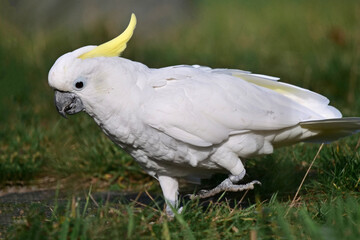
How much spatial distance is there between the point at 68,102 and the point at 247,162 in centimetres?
145

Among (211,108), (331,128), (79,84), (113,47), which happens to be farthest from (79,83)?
(331,128)

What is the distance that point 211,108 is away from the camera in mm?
2906

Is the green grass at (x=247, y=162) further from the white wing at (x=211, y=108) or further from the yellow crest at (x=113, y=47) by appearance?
the yellow crest at (x=113, y=47)

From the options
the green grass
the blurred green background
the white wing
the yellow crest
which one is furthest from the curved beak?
the blurred green background

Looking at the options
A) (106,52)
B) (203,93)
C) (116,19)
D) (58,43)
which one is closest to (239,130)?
(203,93)

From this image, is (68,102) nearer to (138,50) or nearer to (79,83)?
(79,83)

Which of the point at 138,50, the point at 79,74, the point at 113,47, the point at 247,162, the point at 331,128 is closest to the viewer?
the point at 79,74

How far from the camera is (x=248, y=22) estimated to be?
7348 millimetres

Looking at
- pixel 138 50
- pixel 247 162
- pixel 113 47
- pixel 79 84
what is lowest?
pixel 247 162

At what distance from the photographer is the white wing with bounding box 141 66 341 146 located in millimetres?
2850

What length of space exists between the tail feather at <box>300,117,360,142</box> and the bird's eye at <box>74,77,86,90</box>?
1.21 m

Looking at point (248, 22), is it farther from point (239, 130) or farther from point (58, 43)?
point (239, 130)

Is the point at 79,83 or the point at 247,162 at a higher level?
the point at 79,83

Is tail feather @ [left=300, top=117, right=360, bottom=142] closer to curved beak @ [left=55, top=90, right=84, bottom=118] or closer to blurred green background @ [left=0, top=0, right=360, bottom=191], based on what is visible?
curved beak @ [left=55, top=90, right=84, bottom=118]
